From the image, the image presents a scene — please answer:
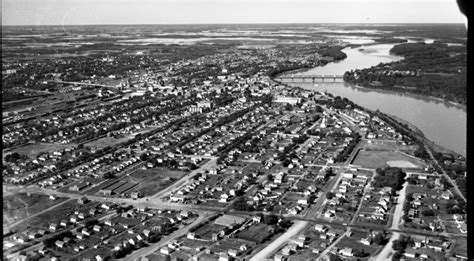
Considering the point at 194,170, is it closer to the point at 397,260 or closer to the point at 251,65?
the point at 397,260

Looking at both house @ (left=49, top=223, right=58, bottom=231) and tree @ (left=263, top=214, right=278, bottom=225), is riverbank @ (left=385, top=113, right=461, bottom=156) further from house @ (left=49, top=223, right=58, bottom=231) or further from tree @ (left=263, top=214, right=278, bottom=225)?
house @ (left=49, top=223, right=58, bottom=231)

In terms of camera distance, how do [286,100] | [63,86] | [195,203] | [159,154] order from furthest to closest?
[63,86] < [286,100] < [159,154] < [195,203]

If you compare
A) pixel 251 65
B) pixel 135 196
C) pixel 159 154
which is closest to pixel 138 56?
pixel 251 65

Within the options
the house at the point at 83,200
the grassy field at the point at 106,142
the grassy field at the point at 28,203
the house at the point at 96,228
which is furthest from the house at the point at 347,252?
the grassy field at the point at 106,142

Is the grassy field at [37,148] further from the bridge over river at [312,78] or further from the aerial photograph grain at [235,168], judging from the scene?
the bridge over river at [312,78]

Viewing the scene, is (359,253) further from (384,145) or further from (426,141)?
(426,141)
